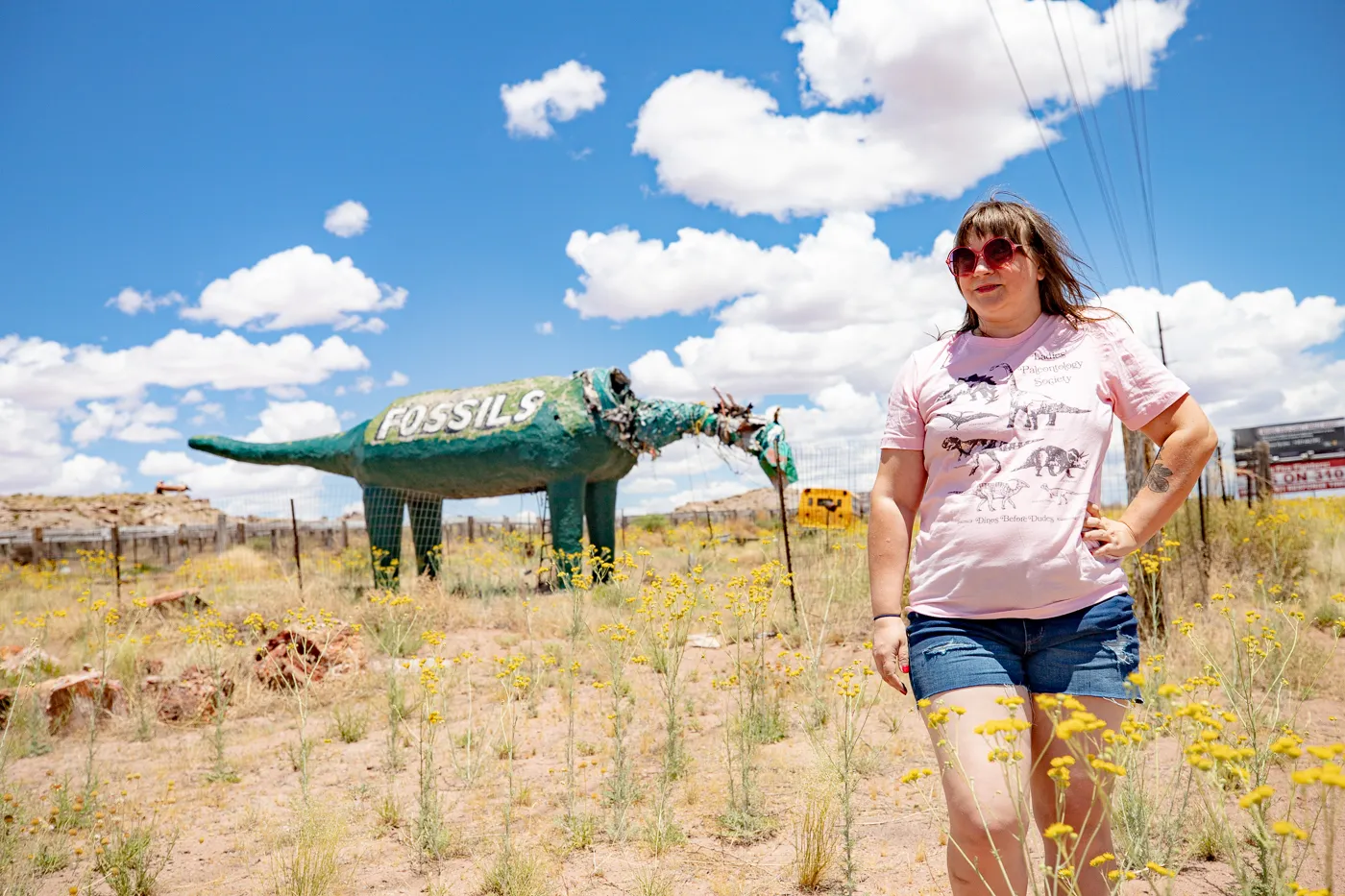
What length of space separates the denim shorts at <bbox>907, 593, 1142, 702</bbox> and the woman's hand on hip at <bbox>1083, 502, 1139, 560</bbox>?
104mm

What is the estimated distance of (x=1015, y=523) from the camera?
187cm

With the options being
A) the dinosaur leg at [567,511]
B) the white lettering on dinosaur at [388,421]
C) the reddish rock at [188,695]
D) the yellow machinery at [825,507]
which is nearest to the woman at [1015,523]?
the reddish rock at [188,695]

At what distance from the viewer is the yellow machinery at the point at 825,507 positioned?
10000 mm

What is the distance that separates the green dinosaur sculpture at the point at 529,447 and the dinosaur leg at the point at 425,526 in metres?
0.01

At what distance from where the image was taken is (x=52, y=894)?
3.66m

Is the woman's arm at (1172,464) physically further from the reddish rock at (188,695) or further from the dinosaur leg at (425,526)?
the dinosaur leg at (425,526)

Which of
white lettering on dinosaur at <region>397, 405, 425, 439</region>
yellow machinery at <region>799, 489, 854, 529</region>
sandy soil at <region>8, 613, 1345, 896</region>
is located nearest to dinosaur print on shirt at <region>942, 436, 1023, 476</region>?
sandy soil at <region>8, 613, 1345, 896</region>

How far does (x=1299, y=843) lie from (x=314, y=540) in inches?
783

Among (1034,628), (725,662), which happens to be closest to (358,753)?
(725,662)

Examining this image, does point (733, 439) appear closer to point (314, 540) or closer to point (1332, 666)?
point (1332, 666)

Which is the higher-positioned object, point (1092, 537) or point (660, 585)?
point (1092, 537)

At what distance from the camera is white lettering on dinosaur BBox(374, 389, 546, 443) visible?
399 inches

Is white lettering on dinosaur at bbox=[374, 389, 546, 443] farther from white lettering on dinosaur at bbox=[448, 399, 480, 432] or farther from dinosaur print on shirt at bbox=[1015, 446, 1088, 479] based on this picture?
dinosaur print on shirt at bbox=[1015, 446, 1088, 479]

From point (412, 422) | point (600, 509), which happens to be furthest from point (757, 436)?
point (412, 422)
